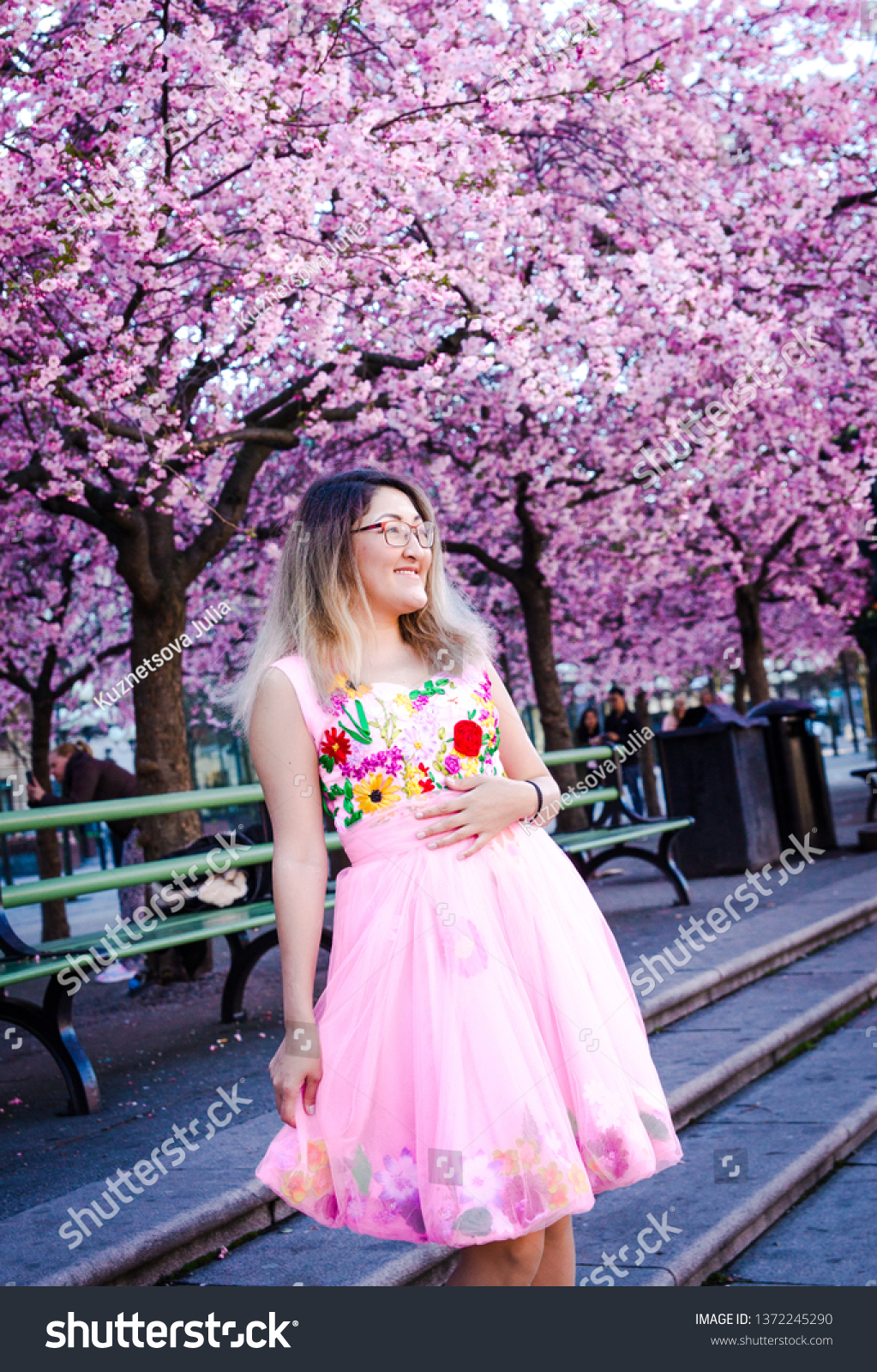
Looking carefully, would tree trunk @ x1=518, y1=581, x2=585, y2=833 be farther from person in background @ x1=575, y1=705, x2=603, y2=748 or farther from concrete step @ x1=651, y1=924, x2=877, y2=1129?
concrete step @ x1=651, y1=924, x2=877, y2=1129

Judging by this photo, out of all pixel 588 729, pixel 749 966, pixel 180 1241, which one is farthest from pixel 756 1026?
pixel 588 729

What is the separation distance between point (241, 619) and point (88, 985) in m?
9.17

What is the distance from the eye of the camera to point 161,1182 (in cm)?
341

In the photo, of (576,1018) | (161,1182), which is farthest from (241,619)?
(576,1018)

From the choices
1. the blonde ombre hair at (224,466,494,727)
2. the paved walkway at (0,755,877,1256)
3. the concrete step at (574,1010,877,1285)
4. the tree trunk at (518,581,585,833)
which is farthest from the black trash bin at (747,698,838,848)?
the blonde ombre hair at (224,466,494,727)

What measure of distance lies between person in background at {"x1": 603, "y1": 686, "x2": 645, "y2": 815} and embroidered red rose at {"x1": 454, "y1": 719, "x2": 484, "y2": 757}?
13361 millimetres

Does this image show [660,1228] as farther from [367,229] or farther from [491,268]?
[491,268]

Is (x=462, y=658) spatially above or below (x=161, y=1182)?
above

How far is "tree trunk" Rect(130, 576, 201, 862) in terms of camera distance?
820cm
